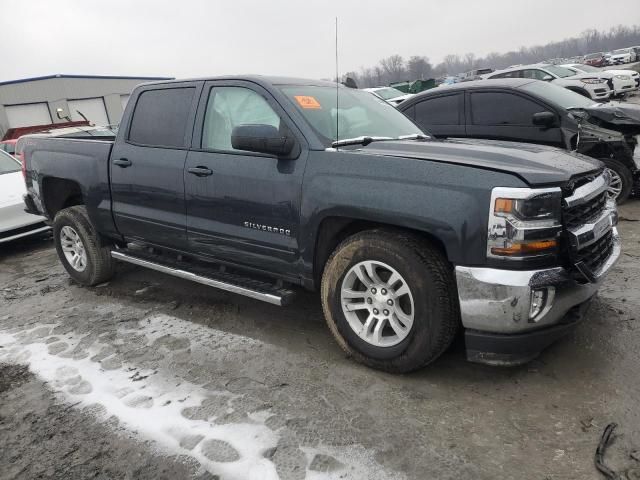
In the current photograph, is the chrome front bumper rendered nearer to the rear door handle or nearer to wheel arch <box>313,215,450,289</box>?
wheel arch <box>313,215,450,289</box>

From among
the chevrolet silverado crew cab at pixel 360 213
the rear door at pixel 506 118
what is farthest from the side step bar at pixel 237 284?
the rear door at pixel 506 118

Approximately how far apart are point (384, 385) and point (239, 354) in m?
1.07

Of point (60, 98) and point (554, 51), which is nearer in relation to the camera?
point (60, 98)

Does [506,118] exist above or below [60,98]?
below

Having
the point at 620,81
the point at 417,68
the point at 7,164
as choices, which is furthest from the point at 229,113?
the point at 417,68

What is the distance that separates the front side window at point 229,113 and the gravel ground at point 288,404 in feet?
4.69

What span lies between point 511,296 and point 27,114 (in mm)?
35320

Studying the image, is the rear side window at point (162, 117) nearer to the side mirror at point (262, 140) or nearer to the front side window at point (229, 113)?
the front side window at point (229, 113)

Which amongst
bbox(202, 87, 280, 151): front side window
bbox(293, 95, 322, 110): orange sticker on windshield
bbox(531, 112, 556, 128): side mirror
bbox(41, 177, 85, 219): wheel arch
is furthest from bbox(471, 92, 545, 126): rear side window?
bbox(41, 177, 85, 219): wheel arch

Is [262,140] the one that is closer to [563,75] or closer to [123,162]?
[123,162]

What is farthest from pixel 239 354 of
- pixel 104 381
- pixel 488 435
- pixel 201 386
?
pixel 488 435

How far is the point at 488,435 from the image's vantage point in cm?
252

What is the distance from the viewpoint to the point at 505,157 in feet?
9.62

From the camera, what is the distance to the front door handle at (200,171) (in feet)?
12.1
